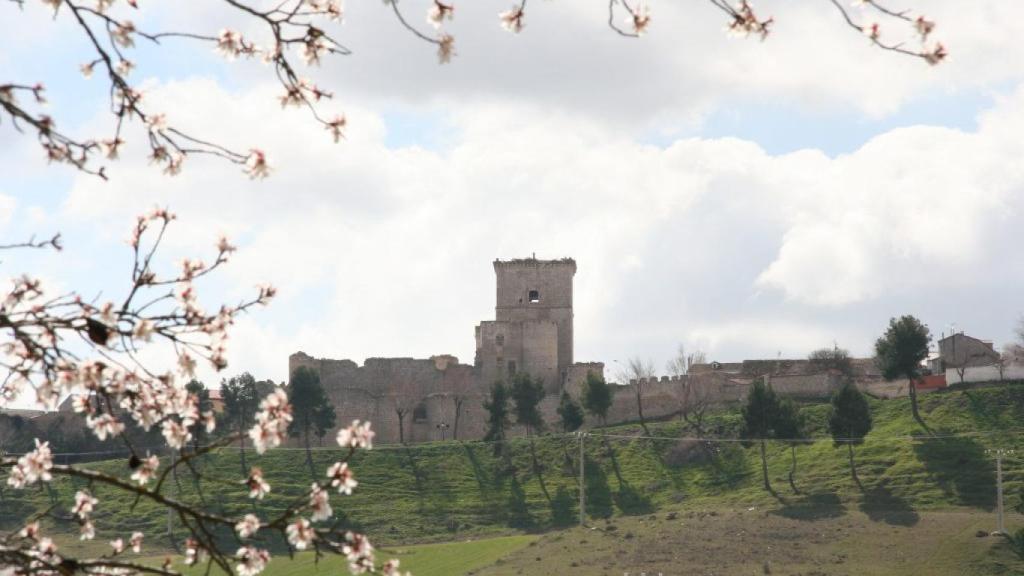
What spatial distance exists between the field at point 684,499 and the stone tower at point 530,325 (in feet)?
20.4

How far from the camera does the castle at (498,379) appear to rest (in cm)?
6931

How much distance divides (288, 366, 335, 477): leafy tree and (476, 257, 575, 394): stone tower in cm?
802

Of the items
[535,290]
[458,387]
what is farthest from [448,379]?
[535,290]

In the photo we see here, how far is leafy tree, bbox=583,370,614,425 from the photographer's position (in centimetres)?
6669

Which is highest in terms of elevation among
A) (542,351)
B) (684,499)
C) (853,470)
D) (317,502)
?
(542,351)

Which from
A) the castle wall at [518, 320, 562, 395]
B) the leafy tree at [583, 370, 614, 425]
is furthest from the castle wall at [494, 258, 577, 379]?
the leafy tree at [583, 370, 614, 425]

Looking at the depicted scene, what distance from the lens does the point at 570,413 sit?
6669cm

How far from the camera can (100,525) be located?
5006 cm

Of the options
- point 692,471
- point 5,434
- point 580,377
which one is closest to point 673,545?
point 692,471

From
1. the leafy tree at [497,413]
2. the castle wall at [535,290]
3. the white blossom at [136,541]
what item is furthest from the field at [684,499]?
the white blossom at [136,541]

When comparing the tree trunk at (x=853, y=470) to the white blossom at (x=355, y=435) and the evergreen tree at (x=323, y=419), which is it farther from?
the white blossom at (x=355, y=435)

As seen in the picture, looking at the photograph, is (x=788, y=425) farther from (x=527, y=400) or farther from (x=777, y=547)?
(x=777, y=547)

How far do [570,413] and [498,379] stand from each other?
570cm

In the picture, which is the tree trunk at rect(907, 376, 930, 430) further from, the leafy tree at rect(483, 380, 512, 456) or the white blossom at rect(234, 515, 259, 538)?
the white blossom at rect(234, 515, 259, 538)
